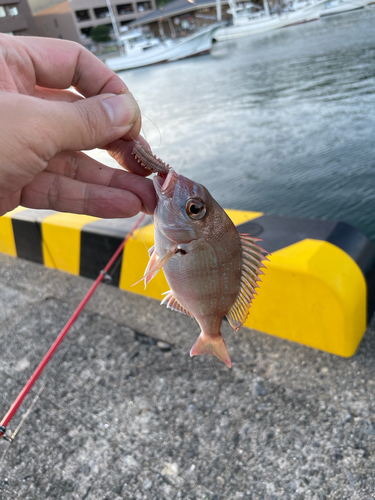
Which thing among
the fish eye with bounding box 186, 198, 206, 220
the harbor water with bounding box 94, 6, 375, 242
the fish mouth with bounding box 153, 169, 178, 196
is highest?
the fish mouth with bounding box 153, 169, 178, 196

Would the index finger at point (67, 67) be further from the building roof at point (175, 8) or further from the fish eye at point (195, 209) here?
the building roof at point (175, 8)

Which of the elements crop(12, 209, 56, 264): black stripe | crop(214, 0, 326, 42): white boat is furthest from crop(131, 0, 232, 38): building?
crop(12, 209, 56, 264): black stripe

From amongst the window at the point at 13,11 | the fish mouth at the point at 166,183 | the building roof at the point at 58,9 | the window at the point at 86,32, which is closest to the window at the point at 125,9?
the window at the point at 86,32

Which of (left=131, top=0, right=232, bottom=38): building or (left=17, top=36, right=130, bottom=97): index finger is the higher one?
(left=131, top=0, right=232, bottom=38): building

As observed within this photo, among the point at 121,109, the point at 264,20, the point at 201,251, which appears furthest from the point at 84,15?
the point at 201,251

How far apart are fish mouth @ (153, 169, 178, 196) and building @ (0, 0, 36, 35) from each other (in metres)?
5.92

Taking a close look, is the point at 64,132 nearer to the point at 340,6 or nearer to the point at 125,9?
the point at 340,6

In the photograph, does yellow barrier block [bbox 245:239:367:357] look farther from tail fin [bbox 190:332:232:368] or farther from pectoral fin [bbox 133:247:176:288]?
pectoral fin [bbox 133:247:176:288]

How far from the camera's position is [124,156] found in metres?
1.86

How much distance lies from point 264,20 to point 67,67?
46.3 metres

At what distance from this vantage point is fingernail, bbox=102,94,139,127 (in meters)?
1.61

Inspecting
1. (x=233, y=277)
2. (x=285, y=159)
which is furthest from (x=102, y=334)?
(x=285, y=159)

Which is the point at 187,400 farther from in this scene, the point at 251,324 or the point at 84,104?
the point at 84,104

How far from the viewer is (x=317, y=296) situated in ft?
8.69
